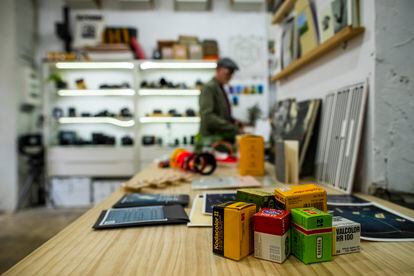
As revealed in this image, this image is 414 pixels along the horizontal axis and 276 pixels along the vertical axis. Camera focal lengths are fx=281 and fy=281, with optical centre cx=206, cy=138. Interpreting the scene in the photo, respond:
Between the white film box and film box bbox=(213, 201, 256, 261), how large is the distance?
0.02 metres

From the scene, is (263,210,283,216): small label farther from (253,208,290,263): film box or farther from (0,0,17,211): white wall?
(0,0,17,211): white wall

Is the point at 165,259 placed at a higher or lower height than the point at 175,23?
lower

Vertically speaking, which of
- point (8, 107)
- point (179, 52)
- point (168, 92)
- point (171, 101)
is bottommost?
point (8, 107)

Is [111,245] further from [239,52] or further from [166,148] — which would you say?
[239,52]

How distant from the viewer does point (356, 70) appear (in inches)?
44.3

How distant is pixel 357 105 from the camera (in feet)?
3.51

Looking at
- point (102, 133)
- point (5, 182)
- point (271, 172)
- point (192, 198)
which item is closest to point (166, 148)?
point (102, 133)

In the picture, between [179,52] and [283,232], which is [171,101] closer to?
[179,52]

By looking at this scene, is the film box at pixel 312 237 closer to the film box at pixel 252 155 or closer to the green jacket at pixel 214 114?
the film box at pixel 252 155

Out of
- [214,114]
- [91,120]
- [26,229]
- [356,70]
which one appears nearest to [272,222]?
[356,70]

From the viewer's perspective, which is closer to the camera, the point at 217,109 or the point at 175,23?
the point at 217,109

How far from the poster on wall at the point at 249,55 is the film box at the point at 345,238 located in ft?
12.5

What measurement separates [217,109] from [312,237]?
2.22m

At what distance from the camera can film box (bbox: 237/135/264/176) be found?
1362mm
